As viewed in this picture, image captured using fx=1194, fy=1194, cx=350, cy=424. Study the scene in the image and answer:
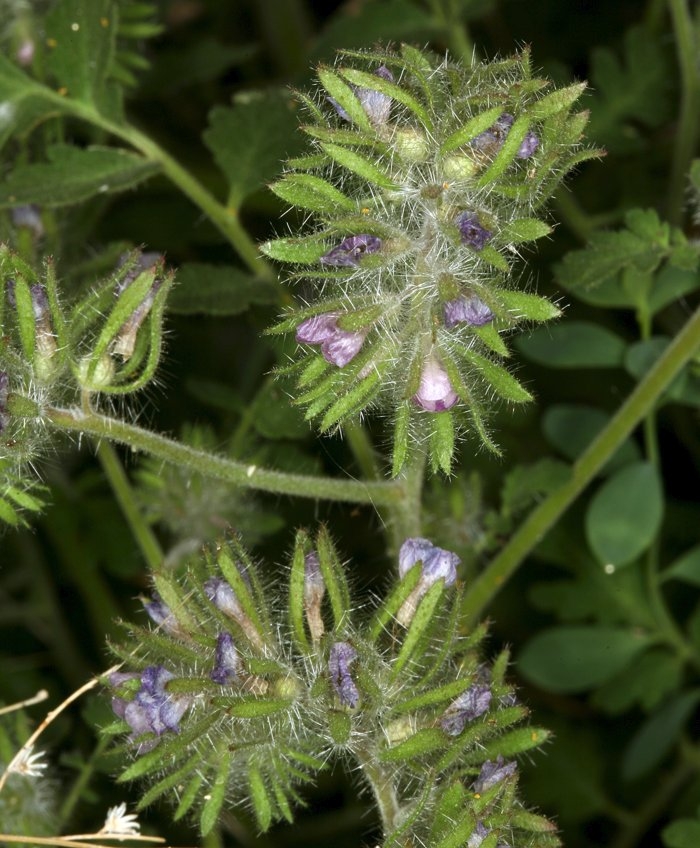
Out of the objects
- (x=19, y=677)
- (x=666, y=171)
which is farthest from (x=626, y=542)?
(x=19, y=677)

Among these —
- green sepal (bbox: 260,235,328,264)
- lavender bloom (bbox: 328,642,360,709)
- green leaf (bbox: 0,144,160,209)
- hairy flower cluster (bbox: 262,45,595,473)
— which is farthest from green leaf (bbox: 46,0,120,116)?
lavender bloom (bbox: 328,642,360,709)

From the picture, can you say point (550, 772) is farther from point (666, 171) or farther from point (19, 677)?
point (666, 171)

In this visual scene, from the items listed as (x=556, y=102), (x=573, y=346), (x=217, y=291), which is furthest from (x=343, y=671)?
(x=573, y=346)

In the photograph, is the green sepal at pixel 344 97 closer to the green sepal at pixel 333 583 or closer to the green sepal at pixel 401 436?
the green sepal at pixel 401 436

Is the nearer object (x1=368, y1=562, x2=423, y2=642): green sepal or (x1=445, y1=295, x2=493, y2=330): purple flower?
(x1=445, y1=295, x2=493, y2=330): purple flower

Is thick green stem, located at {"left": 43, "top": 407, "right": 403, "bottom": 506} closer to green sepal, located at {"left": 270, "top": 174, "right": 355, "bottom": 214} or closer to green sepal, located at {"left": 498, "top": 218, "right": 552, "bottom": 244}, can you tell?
green sepal, located at {"left": 270, "top": 174, "right": 355, "bottom": 214}

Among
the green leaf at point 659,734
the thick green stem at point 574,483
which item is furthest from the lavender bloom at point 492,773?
the green leaf at point 659,734
